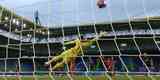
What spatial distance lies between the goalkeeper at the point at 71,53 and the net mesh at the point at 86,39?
0.28ft

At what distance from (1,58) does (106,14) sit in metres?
2.65

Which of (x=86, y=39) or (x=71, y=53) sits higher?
(x=86, y=39)

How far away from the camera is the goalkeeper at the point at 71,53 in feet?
31.9

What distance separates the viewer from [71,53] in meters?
9.98

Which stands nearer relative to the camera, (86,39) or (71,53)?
(86,39)

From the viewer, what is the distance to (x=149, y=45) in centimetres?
Result: 938

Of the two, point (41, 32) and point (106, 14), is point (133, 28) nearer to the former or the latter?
point (106, 14)

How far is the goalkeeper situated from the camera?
9.71 meters

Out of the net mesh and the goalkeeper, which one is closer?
the net mesh

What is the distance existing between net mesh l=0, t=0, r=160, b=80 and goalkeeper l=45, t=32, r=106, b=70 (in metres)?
0.09

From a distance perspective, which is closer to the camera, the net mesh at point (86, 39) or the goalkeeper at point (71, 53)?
the net mesh at point (86, 39)

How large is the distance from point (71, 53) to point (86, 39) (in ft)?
1.52

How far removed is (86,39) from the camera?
384 inches

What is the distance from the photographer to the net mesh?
31.2 ft
